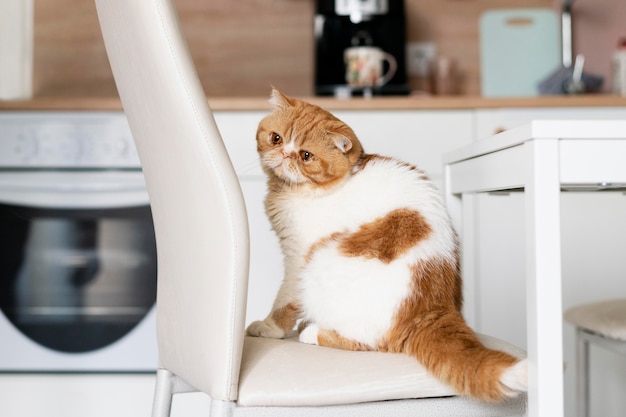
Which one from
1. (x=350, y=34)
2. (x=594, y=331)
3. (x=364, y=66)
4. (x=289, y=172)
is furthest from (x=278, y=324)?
(x=350, y=34)

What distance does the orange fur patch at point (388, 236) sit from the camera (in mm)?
1083

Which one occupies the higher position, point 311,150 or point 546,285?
point 311,150

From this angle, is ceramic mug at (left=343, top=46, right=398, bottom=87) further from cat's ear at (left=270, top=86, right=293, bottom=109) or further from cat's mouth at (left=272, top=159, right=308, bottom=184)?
cat's mouth at (left=272, top=159, right=308, bottom=184)

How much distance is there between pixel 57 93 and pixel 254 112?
35.8 inches

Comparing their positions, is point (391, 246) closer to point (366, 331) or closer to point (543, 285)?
point (366, 331)

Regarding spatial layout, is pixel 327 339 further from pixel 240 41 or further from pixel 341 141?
pixel 240 41

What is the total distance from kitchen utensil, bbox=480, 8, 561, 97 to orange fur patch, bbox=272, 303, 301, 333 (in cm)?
160

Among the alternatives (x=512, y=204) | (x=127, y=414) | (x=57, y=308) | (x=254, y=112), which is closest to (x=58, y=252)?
(x=57, y=308)

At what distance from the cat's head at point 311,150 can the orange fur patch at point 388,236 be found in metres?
0.14

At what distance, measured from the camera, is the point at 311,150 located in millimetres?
1224

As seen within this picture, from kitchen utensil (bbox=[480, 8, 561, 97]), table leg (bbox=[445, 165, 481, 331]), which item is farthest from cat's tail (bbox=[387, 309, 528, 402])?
kitchen utensil (bbox=[480, 8, 561, 97])

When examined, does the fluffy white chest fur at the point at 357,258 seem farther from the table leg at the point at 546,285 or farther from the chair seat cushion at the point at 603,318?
the chair seat cushion at the point at 603,318

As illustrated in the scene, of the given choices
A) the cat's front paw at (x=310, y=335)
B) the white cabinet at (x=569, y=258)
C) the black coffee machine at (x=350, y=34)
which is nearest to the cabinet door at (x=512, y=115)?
the white cabinet at (x=569, y=258)

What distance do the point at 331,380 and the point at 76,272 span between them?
1.35 metres
